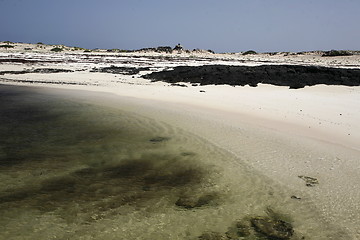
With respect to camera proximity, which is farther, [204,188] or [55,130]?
[55,130]

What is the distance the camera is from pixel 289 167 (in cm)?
618

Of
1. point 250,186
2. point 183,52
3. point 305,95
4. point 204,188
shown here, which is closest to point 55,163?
point 204,188

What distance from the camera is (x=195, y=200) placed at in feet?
16.0

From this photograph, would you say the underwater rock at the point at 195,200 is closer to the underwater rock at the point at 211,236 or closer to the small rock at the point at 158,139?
the underwater rock at the point at 211,236

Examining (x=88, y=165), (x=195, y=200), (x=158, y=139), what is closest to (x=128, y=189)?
(x=195, y=200)

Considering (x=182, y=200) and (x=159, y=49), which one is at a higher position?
(x=159, y=49)

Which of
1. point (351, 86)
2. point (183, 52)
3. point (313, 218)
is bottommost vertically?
point (313, 218)

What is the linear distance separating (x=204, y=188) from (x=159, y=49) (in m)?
71.8

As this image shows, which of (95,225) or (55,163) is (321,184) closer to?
(95,225)

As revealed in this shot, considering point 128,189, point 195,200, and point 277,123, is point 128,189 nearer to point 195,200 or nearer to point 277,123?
point 195,200

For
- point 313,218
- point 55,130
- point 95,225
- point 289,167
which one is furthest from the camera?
point 55,130

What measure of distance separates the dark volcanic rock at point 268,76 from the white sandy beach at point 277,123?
39.9 inches

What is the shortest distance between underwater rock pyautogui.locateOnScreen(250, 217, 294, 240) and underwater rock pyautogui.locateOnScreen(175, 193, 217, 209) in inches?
31.6

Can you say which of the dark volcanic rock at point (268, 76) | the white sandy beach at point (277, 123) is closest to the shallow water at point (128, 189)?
the white sandy beach at point (277, 123)
